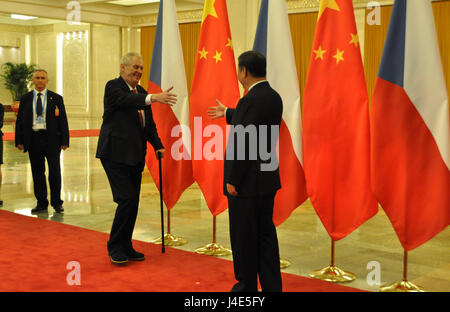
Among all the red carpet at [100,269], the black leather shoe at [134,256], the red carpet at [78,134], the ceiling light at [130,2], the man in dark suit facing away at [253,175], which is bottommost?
the red carpet at [100,269]

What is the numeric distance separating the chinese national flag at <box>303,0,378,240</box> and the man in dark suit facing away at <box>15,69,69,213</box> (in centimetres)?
336

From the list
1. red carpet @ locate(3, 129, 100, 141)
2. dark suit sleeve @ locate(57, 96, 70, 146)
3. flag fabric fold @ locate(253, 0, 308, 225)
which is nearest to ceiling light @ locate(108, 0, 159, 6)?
red carpet @ locate(3, 129, 100, 141)

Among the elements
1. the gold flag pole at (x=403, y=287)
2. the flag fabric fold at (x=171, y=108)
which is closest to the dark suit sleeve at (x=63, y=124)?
the flag fabric fold at (x=171, y=108)

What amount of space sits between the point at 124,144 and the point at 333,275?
190 cm

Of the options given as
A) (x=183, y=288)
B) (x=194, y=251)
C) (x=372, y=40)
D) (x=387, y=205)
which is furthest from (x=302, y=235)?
(x=372, y=40)

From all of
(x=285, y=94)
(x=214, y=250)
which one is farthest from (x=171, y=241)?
(x=285, y=94)

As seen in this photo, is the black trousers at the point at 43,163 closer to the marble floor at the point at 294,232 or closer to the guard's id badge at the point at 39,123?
the guard's id badge at the point at 39,123

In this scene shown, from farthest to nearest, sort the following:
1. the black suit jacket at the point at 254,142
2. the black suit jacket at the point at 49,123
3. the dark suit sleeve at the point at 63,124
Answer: the dark suit sleeve at the point at 63,124
the black suit jacket at the point at 49,123
the black suit jacket at the point at 254,142

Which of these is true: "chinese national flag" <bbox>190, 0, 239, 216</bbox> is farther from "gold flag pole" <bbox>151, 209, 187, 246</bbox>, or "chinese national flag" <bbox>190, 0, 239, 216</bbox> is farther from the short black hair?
the short black hair

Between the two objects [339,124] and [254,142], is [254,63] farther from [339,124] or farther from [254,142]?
[339,124]

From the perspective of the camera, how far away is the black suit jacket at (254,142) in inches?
128

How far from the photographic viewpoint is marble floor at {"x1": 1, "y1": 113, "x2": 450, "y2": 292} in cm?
436

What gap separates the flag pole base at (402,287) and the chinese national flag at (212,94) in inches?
62.0
